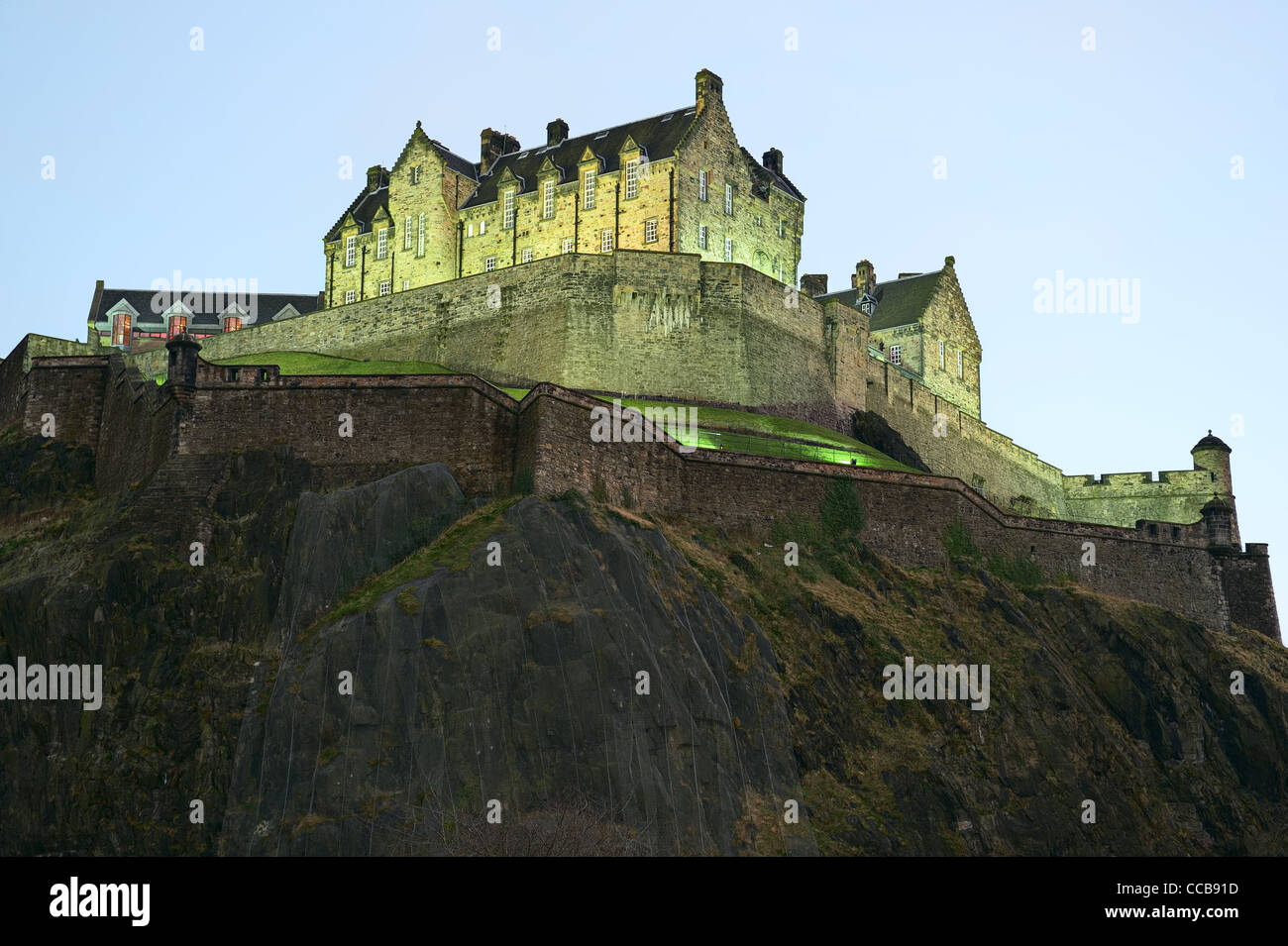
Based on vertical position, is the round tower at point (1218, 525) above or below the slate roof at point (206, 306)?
below

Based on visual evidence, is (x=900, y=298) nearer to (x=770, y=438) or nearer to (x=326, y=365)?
(x=770, y=438)

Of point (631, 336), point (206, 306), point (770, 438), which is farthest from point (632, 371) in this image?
point (206, 306)

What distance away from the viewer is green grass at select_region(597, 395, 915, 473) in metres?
61.9

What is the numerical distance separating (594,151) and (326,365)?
1882 centimetres

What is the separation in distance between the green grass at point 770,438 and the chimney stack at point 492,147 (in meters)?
23.3

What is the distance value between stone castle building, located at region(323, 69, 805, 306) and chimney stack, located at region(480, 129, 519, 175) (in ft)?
0.17

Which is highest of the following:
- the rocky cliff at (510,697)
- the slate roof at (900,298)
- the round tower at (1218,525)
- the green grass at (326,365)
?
the slate roof at (900,298)

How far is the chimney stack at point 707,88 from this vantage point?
79.1m

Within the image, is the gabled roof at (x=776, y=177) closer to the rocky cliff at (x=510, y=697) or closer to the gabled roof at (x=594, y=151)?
the gabled roof at (x=594, y=151)

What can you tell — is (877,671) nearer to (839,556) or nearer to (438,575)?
(839,556)

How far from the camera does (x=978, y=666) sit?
56594mm

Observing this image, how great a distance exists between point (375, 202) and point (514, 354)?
21.4 meters

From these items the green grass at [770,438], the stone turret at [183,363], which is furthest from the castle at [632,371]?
the green grass at [770,438]

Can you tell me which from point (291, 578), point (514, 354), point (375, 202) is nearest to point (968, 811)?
point (291, 578)
